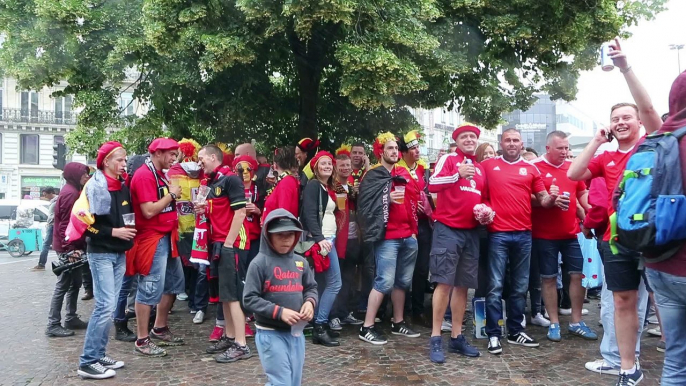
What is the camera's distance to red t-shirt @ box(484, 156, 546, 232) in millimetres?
5793

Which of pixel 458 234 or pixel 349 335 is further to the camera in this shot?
pixel 349 335

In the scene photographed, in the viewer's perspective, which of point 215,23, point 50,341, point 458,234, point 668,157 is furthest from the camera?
point 215,23

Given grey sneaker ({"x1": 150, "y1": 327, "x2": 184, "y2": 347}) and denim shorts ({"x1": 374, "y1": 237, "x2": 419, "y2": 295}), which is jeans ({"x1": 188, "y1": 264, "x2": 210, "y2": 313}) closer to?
grey sneaker ({"x1": 150, "y1": 327, "x2": 184, "y2": 347})

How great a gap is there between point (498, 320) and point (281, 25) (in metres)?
4.25

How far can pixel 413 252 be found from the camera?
20.9 ft

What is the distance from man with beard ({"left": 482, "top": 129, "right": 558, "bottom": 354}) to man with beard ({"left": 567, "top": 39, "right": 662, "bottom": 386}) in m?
0.94

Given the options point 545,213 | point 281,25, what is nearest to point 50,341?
point 281,25

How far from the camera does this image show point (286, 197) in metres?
5.95

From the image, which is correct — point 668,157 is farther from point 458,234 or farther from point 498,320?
point 498,320

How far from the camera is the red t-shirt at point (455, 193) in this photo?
556 cm

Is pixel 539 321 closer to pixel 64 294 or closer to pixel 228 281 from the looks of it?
pixel 228 281

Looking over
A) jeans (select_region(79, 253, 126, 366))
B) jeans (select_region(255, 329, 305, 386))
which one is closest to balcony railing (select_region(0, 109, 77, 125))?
jeans (select_region(79, 253, 126, 366))

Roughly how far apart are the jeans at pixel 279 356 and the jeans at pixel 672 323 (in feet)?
7.36

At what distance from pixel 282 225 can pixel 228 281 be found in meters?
2.02
